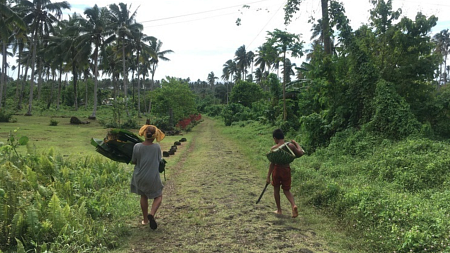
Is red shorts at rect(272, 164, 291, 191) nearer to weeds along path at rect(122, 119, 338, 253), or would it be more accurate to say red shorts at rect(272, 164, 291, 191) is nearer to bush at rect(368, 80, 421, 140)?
weeds along path at rect(122, 119, 338, 253)

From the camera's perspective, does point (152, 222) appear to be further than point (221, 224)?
No

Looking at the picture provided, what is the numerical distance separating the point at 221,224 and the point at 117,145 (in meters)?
2.15

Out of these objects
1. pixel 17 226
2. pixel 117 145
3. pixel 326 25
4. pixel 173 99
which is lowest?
pixel 17 226

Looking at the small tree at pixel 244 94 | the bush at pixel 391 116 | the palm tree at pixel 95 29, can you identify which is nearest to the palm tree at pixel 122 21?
the palm tree at pixel 95 29

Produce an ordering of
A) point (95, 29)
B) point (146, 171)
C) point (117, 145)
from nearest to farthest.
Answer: point (146, 171)
point (117, 145)
point (95, 29)

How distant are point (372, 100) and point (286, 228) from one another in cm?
683

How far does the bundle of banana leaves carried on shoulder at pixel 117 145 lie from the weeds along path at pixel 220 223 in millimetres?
1031

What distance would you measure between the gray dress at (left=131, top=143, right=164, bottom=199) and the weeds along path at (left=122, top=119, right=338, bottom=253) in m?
0.58

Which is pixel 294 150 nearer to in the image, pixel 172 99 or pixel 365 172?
pixel 365 172

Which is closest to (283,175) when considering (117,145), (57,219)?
(117,145)

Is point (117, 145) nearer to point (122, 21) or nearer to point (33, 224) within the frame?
point (33, 224)

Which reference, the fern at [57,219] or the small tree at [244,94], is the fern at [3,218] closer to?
the fern at [57,219]

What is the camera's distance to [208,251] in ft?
12.0

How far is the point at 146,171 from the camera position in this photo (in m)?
4.36
